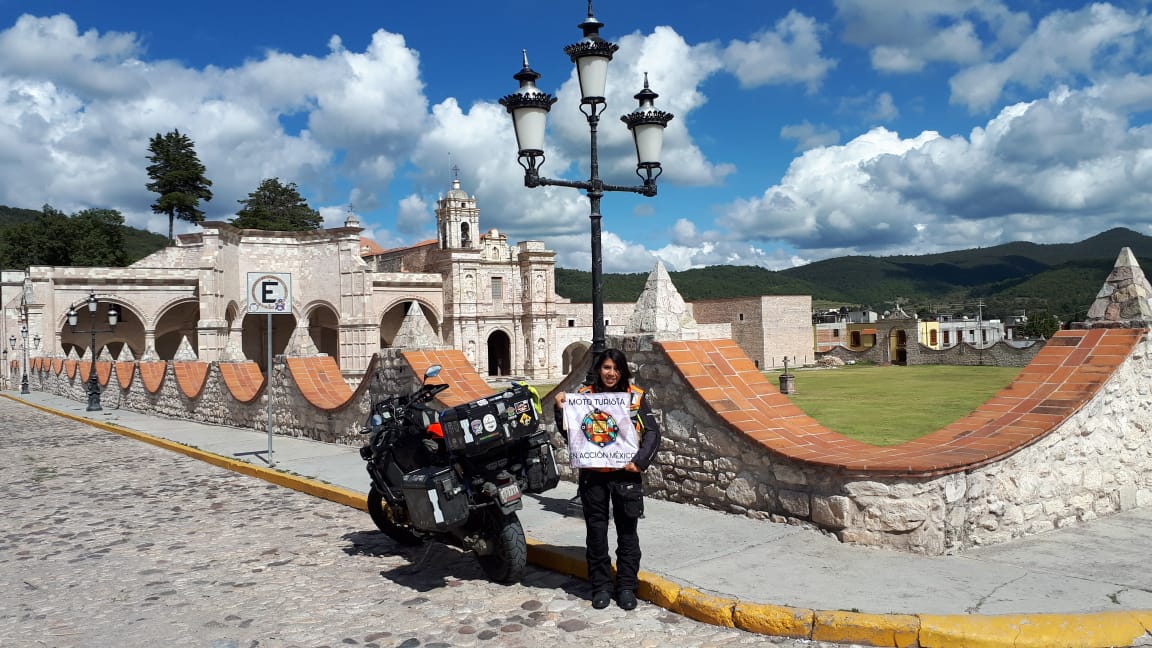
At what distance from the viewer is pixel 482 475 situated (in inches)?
191

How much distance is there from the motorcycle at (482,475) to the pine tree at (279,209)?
66539 millimetres

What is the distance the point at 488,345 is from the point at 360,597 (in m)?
50.8

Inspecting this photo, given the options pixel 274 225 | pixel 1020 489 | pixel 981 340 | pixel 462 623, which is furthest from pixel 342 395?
pixel 981 340

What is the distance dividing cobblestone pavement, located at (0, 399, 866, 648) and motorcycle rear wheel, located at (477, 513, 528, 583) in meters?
0.09

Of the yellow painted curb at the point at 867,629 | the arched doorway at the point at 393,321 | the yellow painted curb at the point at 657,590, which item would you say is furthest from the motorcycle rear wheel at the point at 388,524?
the arched doorway at the point at 393,321

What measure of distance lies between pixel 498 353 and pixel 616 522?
52.2 metres

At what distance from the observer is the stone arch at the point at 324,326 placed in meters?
46.9

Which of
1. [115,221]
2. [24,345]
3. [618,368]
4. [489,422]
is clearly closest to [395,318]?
[24,345]

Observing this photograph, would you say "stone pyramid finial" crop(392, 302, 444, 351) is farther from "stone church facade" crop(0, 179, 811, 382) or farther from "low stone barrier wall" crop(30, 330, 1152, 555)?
"stone church facade" crop(0, 179, 811, 382)

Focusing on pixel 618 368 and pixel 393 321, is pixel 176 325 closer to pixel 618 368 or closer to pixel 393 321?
pixel 393 321

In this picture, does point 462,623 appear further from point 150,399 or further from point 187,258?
point 187,258

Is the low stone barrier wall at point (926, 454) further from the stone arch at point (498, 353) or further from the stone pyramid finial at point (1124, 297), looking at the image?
the stone arch at point (498, 353)

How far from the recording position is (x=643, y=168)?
8.00 m

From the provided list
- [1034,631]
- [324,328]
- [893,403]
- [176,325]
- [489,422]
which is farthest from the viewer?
[324,328]
